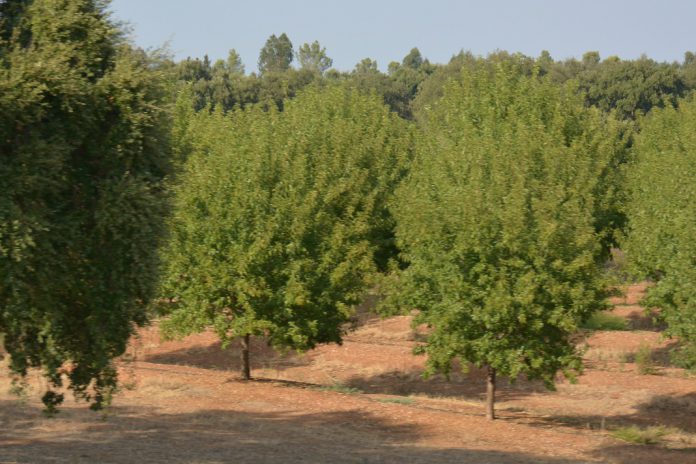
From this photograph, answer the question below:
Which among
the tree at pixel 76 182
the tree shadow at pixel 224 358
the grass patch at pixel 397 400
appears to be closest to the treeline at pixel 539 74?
the tree shadow at pixel 224 358

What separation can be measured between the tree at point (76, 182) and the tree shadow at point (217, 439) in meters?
4.88

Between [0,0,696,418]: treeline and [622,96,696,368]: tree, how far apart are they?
0.35 ft

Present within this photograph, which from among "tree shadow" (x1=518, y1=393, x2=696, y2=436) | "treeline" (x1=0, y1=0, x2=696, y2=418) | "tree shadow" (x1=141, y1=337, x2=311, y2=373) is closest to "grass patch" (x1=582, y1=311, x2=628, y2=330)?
"treeline" (x1=0, y1=0, x2=696, y2=418)

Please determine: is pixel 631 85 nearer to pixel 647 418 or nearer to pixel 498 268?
pixel 647 418

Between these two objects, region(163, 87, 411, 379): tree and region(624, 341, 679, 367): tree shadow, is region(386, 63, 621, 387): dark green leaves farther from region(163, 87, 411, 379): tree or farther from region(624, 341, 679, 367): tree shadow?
region(624, 341, 679, 367): tree shadow

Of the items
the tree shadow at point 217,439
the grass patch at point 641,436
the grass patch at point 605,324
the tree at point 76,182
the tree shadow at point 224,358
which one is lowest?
the grass patch at point 641,436

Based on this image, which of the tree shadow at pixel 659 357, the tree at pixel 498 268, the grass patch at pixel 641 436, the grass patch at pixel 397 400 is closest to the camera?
the tree at pixel 498 268

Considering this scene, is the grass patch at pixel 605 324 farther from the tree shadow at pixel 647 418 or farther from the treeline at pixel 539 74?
the treeline at pixel 539 74

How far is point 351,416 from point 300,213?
5.94 metres

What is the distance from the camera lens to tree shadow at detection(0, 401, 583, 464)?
1902cm

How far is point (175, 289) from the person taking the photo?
27516 mm

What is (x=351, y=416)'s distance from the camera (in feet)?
80.2

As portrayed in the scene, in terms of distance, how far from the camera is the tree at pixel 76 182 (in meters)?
12.7

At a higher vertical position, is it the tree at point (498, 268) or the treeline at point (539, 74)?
the treeline at point (539, 74)
